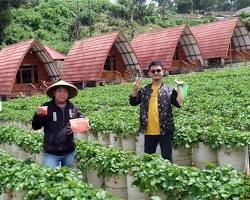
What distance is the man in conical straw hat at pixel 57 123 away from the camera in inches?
241

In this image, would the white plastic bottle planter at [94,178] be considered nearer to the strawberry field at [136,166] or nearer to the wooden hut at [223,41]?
the strawberry field at [136,166]

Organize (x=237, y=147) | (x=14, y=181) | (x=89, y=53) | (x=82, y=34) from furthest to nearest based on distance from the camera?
1. (x=82, y=34)
2. (x=89, y=53)
3. (x=237, y=147)
4. (x=14, y=181)

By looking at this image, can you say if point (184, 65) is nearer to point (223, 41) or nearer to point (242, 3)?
point (223, 41)

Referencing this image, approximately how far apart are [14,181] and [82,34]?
51.1 meters

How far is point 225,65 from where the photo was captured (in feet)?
131

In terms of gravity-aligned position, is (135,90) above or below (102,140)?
above

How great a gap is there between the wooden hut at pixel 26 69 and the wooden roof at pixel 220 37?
15.2 metres

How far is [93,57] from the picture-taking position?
33.6 m

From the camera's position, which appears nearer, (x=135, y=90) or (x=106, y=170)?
(x=106, y=170)

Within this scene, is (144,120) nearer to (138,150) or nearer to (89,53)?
(138,150)

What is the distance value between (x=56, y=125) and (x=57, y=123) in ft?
0.12

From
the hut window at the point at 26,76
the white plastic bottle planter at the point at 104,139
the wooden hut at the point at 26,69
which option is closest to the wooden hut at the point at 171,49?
the wooden hut at the point at 26,69

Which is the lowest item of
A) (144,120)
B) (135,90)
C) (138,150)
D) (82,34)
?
(138,150)

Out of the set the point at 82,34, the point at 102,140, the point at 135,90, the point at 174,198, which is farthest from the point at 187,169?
the point at 82,34
